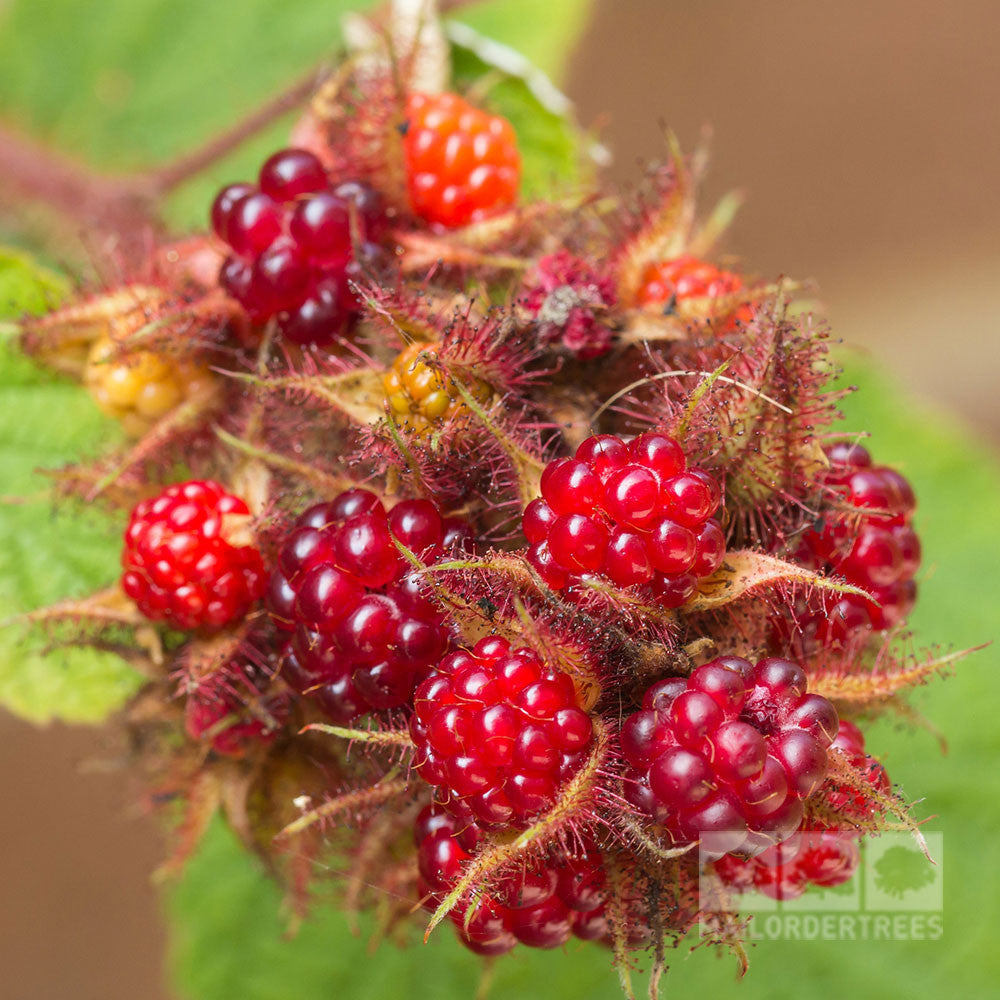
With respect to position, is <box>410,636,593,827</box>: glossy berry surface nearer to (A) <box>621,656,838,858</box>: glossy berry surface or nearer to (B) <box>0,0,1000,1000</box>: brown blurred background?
(A) <box>621,656,838,858</box>: glossy berry surface

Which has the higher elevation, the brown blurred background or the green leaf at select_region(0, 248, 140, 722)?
the brown blurred background

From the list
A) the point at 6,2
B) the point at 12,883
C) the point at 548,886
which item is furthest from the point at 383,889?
the point at 12,883

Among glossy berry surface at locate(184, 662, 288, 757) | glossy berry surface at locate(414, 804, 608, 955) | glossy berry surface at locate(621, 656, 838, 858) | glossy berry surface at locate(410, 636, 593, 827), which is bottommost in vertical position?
glossy berry surface at locate(184, 662, 288, 757)

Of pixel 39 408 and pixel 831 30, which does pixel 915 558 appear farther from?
pixel 831 30

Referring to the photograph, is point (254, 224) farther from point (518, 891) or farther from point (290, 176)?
point (518, 891)

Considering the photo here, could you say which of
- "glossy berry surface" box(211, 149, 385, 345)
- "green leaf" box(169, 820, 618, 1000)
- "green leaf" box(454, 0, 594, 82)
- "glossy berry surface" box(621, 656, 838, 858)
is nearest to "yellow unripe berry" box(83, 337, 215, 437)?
"glossy berry surface" box(211, 149, 385, 345)

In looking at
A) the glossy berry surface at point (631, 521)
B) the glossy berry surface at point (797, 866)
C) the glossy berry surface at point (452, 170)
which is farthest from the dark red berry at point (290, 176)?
the glossy berry surface at point (797, 866)

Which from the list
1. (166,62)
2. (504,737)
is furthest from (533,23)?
(504,737)

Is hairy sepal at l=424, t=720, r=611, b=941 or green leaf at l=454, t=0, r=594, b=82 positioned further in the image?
green leaf at l=454, t=0, r=594, b=82
